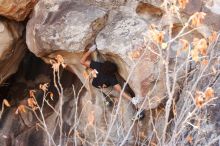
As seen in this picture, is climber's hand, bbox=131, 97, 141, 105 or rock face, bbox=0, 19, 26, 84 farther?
rock face, bbox=0, 19, 26, 84

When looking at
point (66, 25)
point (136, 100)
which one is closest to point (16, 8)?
point (66, 25)

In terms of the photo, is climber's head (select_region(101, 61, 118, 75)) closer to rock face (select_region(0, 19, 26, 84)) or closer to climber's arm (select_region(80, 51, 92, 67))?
climber's arm (select_region(80, 51, 92, 67))

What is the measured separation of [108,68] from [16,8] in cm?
100

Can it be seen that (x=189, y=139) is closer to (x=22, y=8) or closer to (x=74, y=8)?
(x=74, y=8)

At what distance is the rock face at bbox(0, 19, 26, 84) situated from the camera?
162 inches

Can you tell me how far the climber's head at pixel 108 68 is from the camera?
358cm

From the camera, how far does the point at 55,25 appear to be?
3.67 metres

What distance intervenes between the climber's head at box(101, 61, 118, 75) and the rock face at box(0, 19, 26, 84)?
3.35 ft

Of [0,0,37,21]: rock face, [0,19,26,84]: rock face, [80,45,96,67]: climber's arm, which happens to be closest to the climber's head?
[80,45,96,67]: climber's arm

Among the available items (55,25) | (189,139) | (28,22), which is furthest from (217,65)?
(28,22)

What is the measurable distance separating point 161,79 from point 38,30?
1087 millimetres

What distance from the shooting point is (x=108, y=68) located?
3.60 meters

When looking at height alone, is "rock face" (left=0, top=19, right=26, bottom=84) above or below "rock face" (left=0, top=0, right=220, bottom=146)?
below

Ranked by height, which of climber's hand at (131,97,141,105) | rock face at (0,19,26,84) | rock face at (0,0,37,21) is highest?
rock face at (0,0,37,21)
